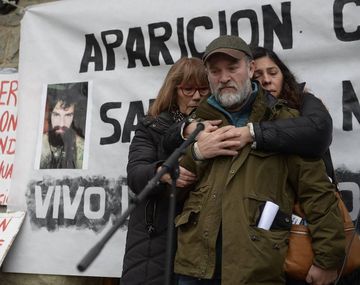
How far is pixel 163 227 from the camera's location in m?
2.28

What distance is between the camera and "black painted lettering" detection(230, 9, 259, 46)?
293 centimetres

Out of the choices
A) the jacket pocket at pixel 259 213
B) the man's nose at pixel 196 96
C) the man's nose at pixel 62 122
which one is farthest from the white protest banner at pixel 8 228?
the jacket pocket at pixel 259 213

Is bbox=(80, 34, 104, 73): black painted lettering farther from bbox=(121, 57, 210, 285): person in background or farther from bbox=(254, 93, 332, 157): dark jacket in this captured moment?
bbox=(254, 93, 332, 157): dark jacket

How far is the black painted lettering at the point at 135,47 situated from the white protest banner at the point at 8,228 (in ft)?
3.67

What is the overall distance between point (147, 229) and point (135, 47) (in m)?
1.31

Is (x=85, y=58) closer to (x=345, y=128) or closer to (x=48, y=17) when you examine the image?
(x=48, y=17)

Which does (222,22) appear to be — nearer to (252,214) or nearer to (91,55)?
(91,55)

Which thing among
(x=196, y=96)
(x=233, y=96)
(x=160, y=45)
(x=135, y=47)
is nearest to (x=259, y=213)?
(x=233, y=96)

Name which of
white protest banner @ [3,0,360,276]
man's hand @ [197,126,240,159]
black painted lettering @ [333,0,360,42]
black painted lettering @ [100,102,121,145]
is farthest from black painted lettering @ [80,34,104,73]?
man's hand @ [197,126,240,159]

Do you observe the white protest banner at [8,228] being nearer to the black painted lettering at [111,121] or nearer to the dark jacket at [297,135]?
the black painted lettering at [111,121]

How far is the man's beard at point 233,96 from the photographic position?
6.73 ft

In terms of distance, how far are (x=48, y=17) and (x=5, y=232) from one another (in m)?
1.33

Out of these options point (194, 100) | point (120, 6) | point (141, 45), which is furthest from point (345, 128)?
point (120, 6)

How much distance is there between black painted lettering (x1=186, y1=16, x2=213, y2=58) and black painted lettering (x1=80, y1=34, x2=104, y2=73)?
1.87 ft
